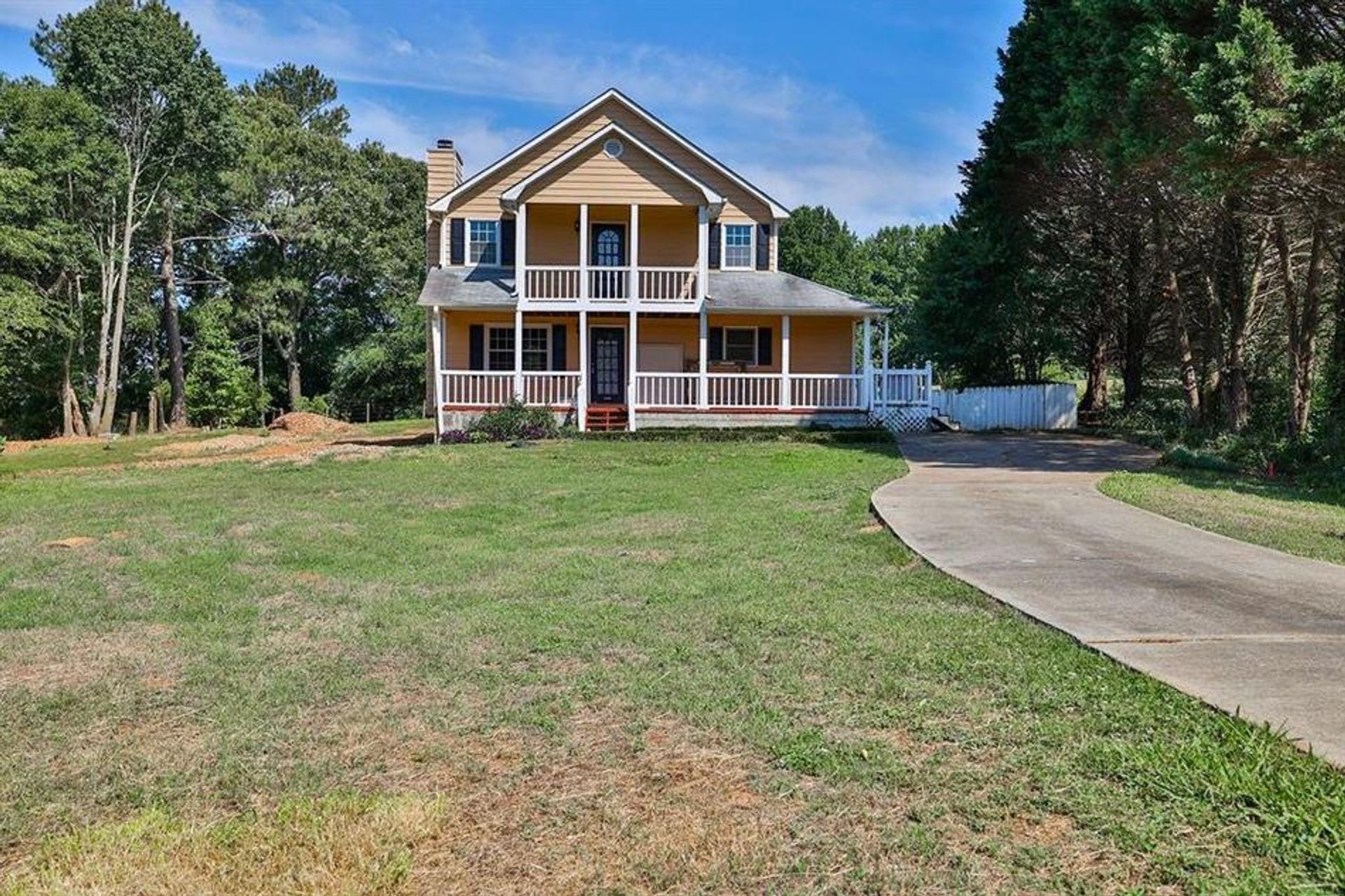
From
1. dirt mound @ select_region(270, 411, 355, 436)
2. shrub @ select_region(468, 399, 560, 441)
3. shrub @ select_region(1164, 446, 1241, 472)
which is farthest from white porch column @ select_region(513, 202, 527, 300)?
shrub @ select_region(1164, 446, 1241, 472)

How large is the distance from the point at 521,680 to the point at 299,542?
15.9ft

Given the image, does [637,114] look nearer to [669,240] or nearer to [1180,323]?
[669,240]

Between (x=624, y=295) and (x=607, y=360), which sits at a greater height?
(x=624, y=295)

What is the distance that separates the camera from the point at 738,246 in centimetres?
2327

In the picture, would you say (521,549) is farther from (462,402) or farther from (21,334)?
(21,334)

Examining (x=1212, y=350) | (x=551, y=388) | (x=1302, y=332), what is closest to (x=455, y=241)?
(x=551, y=388)

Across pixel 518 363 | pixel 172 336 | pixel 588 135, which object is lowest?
pixel 518 363

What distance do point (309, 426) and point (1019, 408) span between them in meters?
20.0

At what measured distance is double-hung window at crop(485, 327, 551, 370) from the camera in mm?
22125

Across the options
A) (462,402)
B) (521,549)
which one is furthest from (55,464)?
(521,549)

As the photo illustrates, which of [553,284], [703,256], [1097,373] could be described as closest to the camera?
[703,256]

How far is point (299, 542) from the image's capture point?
8.32 metres

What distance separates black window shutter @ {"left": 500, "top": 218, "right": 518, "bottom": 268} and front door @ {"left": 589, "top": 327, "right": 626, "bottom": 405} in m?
3.10

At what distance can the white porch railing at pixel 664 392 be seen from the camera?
2050 cm
